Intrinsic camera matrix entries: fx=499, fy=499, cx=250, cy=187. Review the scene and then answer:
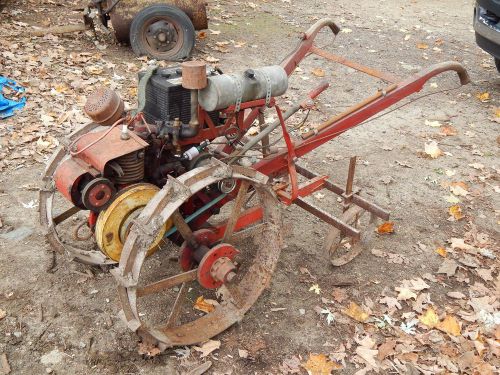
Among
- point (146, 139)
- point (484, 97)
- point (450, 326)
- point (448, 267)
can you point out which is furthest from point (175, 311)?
point (484, 97)

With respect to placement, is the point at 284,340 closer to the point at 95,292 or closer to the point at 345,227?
the point at 345,227

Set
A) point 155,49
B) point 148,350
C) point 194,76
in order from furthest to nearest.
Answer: point 155,49 → point 148,350 → point 194,76

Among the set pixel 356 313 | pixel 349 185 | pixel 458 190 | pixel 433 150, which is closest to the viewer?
pixel 356 313

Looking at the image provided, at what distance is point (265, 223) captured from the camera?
3.64 meters

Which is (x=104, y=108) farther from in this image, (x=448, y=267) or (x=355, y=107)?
(x=448, y=267)

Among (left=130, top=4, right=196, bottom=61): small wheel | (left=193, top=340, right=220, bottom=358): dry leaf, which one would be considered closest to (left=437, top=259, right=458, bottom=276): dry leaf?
(left=193, top=340, right=220, bottom=358): dry leaf

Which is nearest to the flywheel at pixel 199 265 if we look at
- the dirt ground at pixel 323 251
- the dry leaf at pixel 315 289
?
the dirt ground at pixel 323 251

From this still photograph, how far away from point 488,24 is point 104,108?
5644mm

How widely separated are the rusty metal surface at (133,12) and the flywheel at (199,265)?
15.4ft

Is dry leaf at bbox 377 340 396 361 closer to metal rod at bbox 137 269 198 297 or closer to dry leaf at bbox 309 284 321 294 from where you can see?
dry leaf at bbox 309 284 321 294

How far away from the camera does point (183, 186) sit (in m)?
2.87

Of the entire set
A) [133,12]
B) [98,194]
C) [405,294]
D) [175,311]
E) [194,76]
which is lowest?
[405,294]

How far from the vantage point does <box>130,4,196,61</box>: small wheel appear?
7.25 m

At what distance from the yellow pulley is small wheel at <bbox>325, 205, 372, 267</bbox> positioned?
1.55 meters
